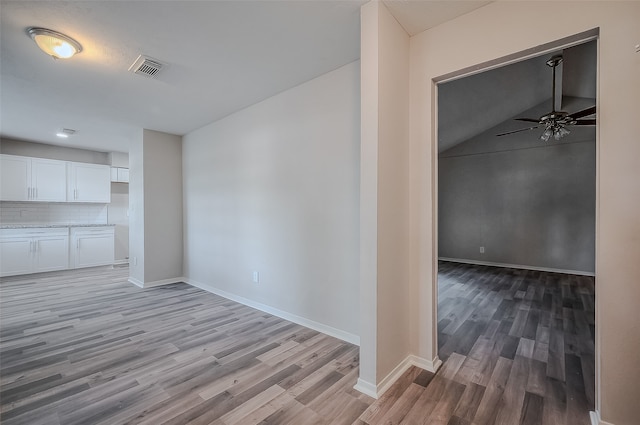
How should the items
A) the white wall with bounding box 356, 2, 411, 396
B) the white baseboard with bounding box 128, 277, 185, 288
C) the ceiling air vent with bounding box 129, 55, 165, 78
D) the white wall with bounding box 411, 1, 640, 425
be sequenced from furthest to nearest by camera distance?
the white baseboard with bounding box 128, 277, 185, 288, the ceiling air vent with bounding box 129, 55, 165, 78, the white wall with bounding box 356, 2, 411, 396, the white wall with bounding box 411, 1, 640, 425

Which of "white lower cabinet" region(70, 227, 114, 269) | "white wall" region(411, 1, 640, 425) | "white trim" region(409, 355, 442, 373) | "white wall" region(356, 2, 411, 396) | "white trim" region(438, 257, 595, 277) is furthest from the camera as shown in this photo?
"white lower cabinet" region(70, 227, 114, 269)

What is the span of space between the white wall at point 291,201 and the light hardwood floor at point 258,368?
40 cm

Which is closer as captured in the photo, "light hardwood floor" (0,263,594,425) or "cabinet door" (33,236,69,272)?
"light hardwood floor" (0,263,594,425)

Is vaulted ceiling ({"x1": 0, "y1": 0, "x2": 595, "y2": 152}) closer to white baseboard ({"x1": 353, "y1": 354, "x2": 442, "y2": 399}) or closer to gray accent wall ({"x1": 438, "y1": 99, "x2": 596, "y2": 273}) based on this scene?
gray accent wall ({"x1": 438, "y1": 99, "x2": 596, "y2": 273})

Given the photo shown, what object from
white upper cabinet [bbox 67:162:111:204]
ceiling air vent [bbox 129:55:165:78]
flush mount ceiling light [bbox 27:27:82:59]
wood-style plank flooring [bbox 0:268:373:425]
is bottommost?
wood-style plank flooring [bbox 0:268:373:425]

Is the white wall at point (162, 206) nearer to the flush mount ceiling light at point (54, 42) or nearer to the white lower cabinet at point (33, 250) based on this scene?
the flush mount ceiling light at point (54, 42)

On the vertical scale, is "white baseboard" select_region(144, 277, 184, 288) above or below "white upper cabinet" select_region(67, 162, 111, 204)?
below

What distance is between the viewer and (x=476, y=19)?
1865 mm

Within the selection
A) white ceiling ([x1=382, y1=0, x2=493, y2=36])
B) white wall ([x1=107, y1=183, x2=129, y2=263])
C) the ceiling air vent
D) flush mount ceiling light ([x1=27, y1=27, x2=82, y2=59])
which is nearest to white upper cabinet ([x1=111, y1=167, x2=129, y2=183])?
white wall ([x1=107, y1=183, x2=129, y2=263])

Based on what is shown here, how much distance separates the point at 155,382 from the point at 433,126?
2.88 metres

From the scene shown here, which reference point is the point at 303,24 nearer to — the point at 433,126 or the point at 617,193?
the point at 433,126

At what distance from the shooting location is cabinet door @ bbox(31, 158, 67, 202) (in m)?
5.41

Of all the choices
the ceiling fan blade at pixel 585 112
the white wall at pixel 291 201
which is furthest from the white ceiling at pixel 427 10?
the ceiling fan blade at pixel 585 112

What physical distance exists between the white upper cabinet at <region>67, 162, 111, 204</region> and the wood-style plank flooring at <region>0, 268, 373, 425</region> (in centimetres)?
312
